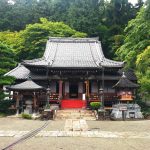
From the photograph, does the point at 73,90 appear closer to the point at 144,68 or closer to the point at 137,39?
the point at 144,68

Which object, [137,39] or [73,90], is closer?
[73,90]

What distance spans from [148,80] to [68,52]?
12203 mm

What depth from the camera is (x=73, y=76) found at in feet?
111

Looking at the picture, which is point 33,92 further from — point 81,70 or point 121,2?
point 121,2

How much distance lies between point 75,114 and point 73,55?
10.5 m

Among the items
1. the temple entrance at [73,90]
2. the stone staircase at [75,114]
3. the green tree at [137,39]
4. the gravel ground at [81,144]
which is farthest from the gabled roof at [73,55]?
the gravel ground at [81,144]

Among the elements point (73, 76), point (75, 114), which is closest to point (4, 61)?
point (73, 76)

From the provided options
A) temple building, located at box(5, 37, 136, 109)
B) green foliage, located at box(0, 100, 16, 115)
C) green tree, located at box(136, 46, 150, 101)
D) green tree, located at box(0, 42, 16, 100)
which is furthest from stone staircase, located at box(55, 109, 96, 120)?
green tree, located at box(136, 46, 150, 101)

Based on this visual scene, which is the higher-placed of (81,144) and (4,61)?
(4,61)

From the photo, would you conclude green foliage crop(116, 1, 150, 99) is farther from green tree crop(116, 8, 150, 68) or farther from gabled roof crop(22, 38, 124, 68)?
gabled roof crop(22, 38, 124, 68)

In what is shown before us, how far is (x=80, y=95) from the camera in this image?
116ft

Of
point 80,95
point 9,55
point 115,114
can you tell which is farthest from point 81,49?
point 115,114

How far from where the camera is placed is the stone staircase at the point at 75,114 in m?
26.9

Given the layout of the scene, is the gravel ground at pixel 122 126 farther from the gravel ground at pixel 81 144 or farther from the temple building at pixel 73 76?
the temple building at pixel 73 76
